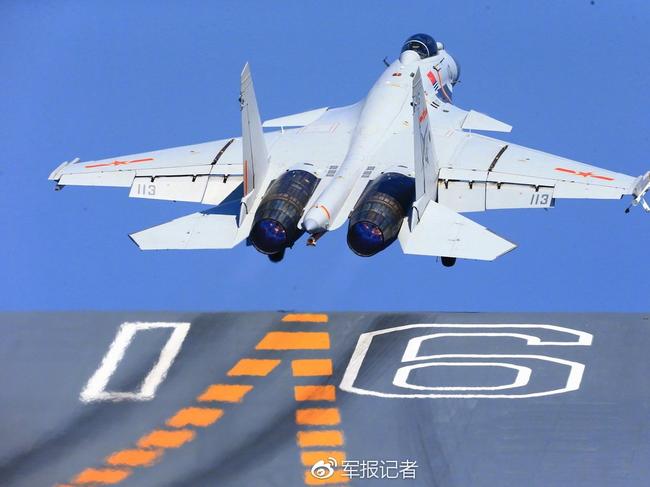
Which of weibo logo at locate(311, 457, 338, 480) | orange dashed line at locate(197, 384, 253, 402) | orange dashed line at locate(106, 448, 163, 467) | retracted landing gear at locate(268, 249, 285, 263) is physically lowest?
weibo logo at locate(311, 457, 338, 480)

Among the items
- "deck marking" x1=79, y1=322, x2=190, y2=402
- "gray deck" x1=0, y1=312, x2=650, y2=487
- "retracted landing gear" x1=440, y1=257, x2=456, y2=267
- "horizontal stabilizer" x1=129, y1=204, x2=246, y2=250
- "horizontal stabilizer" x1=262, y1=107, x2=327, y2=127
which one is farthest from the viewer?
"horizontal stabilizer" x1=262, y1=107, x2=327, y2=127

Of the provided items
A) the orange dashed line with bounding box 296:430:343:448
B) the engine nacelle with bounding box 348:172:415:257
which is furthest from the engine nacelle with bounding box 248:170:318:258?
the orange dashed line with bounding box 296:430:343:448

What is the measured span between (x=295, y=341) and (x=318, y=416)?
11.8 ft

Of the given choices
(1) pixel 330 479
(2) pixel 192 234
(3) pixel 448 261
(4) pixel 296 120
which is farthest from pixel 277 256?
(1) pixel 330 479

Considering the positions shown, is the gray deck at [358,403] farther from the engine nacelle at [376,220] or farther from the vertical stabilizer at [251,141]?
the vertical stabilizer at [251,141]

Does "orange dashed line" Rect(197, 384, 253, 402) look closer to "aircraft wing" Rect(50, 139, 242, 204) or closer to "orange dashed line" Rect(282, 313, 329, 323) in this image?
"orange dashed line" Rect(282, 313, 329, 323)

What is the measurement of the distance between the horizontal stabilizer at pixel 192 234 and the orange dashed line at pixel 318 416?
4904 millimetres

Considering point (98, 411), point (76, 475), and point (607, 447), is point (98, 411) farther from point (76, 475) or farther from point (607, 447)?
point (607, 447)

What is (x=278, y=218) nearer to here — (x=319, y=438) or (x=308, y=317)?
(x=308, y=317)

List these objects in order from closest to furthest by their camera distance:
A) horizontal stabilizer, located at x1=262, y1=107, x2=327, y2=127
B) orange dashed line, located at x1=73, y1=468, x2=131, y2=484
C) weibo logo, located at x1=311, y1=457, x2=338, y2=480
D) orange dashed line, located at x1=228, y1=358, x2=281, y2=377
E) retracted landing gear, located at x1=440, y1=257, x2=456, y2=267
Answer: orange dashed line, located at x1=73, y1=468, x2=131, y2=484 < weibo logo, located at x1=311, y1=457, x2=338, y2=480 < orange dashed line, located at x1=228, y1=358, x2=281, y2=377 < retracted landing gear, located at x1=440, y1=257, x2=456, y2=267 < horizontal stabilizer, located at x1=262, y1=107, x2=327, y2=127

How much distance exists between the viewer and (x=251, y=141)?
67.1 m

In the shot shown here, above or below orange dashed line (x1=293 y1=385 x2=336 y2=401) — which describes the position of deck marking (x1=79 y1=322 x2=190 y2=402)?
above

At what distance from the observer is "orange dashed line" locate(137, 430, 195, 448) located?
66.2 metres

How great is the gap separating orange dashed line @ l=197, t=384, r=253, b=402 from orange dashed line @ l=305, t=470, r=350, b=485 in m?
4.05
